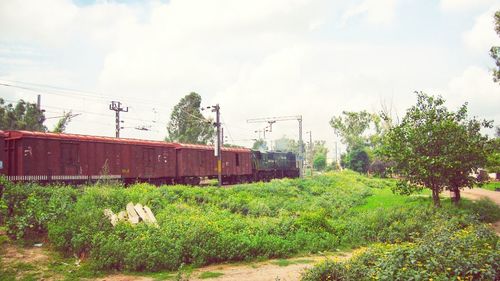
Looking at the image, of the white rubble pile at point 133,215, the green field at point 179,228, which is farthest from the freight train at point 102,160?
the white rubble pile at point 133,215

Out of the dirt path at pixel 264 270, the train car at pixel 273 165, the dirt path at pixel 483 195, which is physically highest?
the train car at pixel 273 165

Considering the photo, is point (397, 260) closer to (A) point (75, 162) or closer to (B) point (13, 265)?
(B) point (13, 265)

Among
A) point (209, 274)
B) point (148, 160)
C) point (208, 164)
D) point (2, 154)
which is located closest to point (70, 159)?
point (2, 154)

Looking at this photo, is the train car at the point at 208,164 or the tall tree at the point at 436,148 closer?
the tall tree at the point at 436,148

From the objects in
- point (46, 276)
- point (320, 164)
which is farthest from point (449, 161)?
point (320, 164)

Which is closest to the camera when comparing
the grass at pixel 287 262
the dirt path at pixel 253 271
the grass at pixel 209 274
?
the dirt path at pixel 253 271

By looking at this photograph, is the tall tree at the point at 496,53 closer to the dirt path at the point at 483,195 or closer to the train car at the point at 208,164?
the dirt path at the point at 483,195

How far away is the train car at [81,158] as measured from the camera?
18.4m

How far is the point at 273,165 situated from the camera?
4219 cm

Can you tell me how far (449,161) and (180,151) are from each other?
18582 mm

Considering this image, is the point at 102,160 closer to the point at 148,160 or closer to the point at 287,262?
the point at 148,160

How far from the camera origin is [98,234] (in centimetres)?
984

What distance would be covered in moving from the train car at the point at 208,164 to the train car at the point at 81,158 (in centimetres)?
135

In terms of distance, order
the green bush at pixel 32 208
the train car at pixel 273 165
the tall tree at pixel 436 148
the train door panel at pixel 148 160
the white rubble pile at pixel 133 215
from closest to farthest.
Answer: the green bush at pixel 32 208, the white rubble pile at pixel 133 215, the tall tree at pixel 436 148, the train door panel at pixel 148 160, the train car at pixel 273 165
